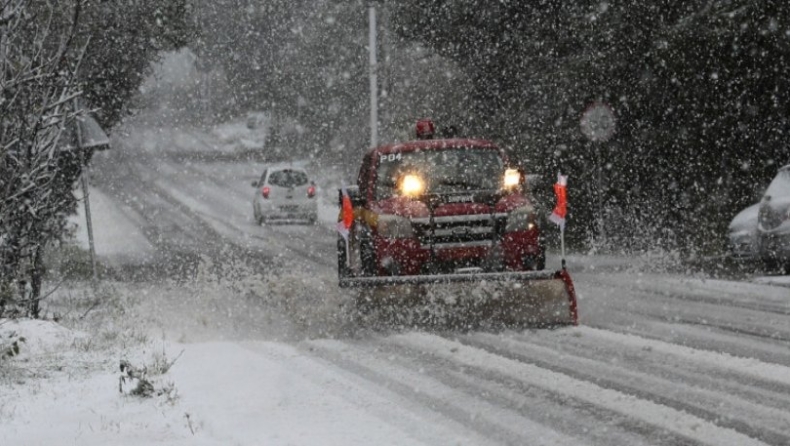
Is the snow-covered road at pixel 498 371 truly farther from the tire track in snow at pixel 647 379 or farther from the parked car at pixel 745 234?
the parked car at pixel 745 234

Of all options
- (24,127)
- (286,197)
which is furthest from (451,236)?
(286,197)

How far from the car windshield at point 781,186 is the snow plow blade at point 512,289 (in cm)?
532

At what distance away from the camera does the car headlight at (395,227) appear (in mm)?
11422

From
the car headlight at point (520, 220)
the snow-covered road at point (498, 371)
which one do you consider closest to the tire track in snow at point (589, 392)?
the snow-covered road at point (498, 371)

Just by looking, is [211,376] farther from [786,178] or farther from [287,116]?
[287,116]

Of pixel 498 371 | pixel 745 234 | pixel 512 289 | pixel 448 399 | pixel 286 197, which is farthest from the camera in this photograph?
pixel 286 197

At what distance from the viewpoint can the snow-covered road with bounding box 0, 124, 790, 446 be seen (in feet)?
21.3

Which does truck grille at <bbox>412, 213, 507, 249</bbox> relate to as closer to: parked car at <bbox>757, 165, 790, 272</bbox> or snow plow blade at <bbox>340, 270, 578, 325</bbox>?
Answer: snow plow blade at <bbox>340, 270, 578, 325</bbox>

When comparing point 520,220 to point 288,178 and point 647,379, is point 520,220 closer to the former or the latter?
point 647,379

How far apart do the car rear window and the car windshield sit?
1799 centimetres

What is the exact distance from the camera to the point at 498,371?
27.6 feet

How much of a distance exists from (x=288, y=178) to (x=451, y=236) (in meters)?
20.2

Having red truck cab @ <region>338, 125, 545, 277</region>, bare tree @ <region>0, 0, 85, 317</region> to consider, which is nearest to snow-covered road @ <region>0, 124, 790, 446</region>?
red truck cab @ <region>338, 125, 545, 277</region>

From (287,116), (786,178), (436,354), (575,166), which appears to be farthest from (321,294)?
(287,116)
